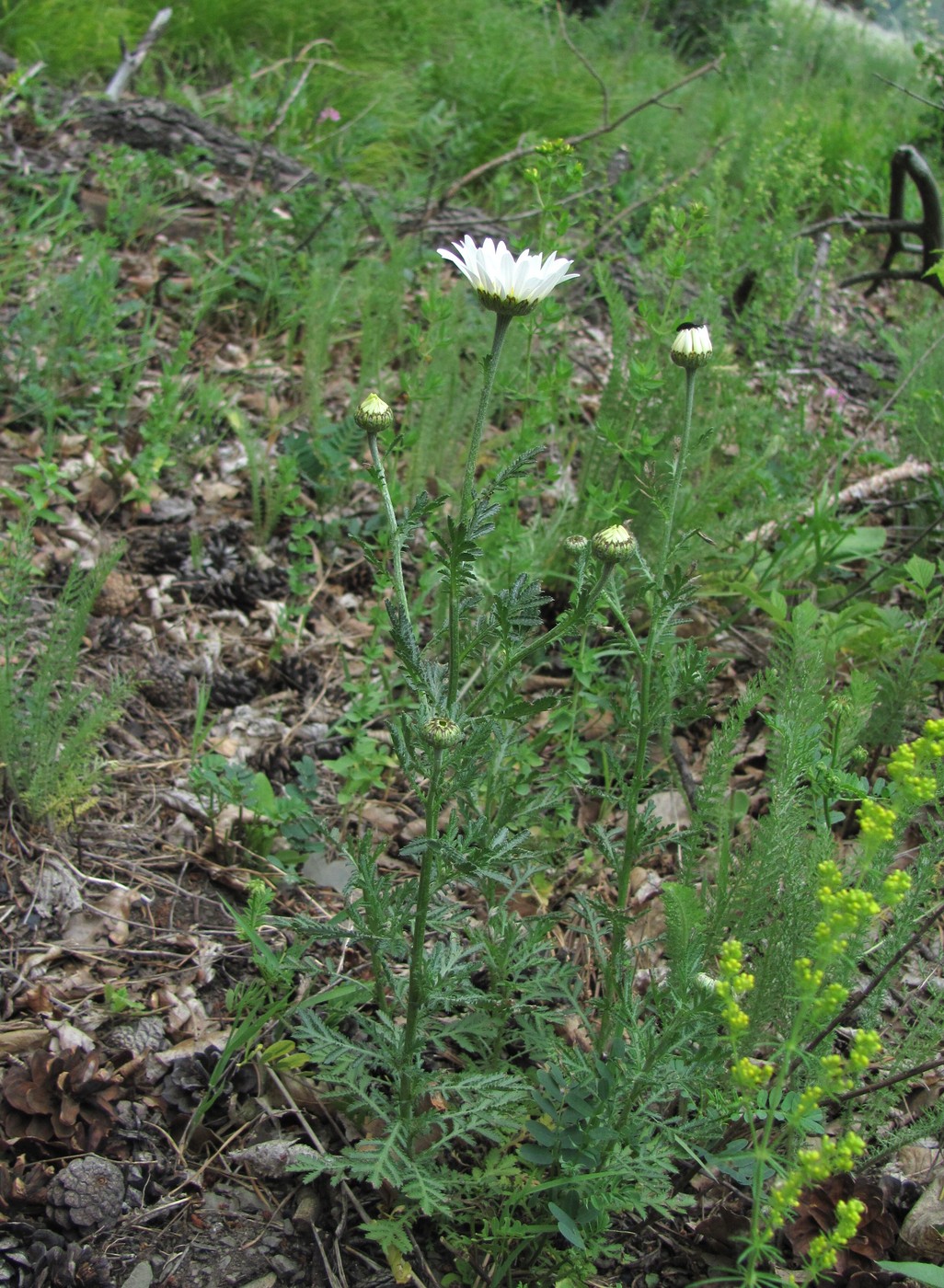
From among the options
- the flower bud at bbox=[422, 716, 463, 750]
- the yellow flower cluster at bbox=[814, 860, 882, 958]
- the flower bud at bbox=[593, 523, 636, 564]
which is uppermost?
the flower bud at bbox=[593, 523, 636, 564]

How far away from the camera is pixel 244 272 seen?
11.4ft

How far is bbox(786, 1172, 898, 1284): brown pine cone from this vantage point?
1543 millimetres

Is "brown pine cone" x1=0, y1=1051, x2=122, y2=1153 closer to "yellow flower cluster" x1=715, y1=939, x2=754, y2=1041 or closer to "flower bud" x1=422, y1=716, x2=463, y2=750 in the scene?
"flower bud" x1=422, y1=716, x2=463, y2=750

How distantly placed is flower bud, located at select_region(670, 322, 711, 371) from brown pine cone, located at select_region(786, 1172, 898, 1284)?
1.23 meters

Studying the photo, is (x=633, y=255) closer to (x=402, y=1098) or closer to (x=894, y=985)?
(x=894, y=985)

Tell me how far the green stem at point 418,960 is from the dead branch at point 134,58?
389cm

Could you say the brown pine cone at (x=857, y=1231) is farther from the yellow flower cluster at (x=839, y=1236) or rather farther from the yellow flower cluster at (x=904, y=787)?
the yellow flower cluster at (x=904, y=787)

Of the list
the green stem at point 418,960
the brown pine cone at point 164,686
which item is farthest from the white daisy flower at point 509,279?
the brown pine cone at point 164,686

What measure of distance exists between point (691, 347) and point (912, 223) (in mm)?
3157

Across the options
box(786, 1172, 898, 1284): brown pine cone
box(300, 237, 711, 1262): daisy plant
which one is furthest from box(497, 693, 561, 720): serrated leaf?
box(786, 1172, 898, 1284): brown pine cone

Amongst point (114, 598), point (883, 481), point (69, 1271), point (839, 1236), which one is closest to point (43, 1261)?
point (69, 1271)

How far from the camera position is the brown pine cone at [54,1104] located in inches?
62.5

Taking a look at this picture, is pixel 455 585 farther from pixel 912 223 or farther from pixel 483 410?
pixel 912 223

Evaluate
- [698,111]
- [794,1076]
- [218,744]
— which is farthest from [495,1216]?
[698,111]
